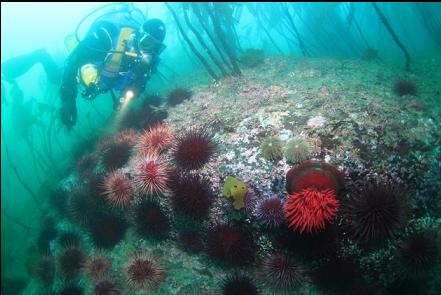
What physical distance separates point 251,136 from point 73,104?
6.66m

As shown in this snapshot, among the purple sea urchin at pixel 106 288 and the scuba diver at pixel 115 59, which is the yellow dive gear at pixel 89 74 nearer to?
the scuba diver at pixel 115 59

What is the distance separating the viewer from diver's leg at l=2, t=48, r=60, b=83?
48.2ft

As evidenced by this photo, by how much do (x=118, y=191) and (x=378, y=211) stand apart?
4.73m

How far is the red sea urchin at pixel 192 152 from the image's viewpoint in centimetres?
568

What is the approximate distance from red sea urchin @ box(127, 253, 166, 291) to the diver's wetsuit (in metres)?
5.20

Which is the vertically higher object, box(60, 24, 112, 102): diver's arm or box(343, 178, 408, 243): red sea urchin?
box(60, 24, 112, 102): diver's arm

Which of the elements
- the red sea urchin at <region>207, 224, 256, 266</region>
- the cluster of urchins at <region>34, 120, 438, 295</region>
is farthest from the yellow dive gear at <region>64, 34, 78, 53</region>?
the red sea urchin at <region>207, 224, 256, 266</region>

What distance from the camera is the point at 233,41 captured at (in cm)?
1436

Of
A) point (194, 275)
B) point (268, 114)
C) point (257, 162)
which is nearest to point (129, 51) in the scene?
point (268, 114)

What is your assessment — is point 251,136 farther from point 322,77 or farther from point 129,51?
point 129,51

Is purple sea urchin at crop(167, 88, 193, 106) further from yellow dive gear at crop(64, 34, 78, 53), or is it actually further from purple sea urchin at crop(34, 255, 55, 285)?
purple sea urchin at crop(34, 255, 55, 285)

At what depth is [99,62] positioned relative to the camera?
9.20m

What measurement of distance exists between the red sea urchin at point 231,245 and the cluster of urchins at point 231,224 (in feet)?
0.06

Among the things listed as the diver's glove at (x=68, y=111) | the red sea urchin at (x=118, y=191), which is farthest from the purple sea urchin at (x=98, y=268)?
the diver's glove at (x=68, y=111)
